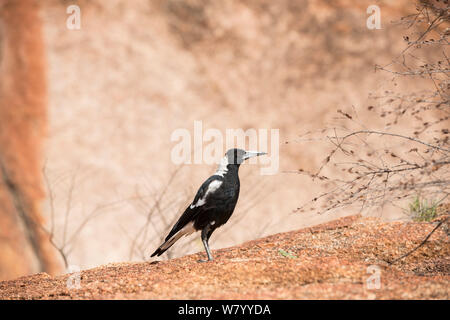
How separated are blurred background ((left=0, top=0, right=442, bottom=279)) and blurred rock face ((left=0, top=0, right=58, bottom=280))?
15 millimetres

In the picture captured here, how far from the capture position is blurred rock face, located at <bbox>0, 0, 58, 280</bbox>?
6.66 m

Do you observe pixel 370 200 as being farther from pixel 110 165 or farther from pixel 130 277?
pixel 110 165

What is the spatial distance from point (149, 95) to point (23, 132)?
188cm

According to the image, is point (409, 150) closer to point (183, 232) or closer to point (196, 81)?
point (183, 232)

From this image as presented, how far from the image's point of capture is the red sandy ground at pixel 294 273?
2.45 m

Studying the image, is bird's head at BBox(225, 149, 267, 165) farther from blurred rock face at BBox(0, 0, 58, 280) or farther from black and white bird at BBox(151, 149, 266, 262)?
blurred rock face at BBox(0, 0, 58, 280)

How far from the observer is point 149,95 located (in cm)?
748

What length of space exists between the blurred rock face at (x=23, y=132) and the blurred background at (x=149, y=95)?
2 centimetres

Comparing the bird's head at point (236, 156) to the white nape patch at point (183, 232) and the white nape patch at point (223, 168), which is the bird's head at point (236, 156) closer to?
the white nape patch at point (223, 168)

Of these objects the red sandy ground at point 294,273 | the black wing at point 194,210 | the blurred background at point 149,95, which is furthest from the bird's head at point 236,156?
the blurred background at point 149,95

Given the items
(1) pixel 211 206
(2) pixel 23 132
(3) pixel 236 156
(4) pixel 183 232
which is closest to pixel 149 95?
(2) pixel 23 132

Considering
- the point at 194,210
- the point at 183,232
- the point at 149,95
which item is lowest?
the point at 183,232
